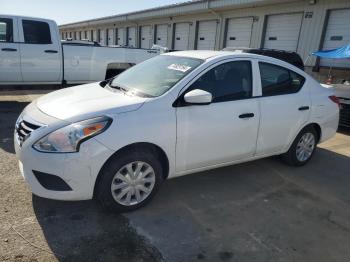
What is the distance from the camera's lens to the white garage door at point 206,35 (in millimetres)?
18297

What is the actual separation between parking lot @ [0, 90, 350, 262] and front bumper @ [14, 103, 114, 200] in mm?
322

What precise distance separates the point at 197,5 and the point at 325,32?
7.77 metres

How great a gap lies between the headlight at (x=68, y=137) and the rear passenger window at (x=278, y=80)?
2.27 meters

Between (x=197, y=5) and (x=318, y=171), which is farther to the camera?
(x=197, y=5)

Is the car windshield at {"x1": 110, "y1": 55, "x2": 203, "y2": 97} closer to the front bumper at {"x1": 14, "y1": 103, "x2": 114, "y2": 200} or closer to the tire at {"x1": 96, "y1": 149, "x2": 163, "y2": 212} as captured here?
the tire at {"x1": 96, "y1": 149, "x2": 163, "y2": 212}

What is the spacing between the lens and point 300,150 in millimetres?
4949

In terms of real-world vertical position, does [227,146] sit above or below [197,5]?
below

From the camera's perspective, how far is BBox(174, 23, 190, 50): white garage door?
2038 centimetres

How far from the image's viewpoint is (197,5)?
1816 centimetres

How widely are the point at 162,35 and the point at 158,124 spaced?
826 inches

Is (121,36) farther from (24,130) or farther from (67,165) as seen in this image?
(67,165)

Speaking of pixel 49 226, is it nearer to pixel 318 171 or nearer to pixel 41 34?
pixel 318 171

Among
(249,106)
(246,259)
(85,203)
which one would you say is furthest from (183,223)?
(249,106)

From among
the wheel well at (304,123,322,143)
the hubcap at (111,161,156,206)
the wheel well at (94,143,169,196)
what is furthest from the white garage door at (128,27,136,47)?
the hubcap at (111,161,156,206)
